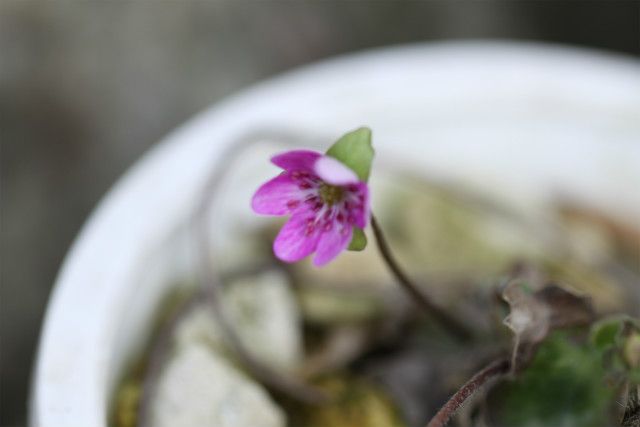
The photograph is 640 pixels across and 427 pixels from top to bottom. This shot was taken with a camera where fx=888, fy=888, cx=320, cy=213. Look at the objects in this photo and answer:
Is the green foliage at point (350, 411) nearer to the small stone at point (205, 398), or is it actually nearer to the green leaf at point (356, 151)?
the small stone at point (205, 398)

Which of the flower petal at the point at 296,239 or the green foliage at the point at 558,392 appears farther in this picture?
the green foliage at the point at 558,392

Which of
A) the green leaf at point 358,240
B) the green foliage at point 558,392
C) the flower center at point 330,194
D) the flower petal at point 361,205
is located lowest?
the green foliage at point 558,392

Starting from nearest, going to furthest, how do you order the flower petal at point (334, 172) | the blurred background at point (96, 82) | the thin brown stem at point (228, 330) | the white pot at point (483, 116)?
the flower petal at point (334, 172), the thin brown stem at point (228, 330), the white pot at point (483, 116), the blurred background at point (96, 82)

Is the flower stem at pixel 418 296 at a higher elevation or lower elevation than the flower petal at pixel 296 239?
lower

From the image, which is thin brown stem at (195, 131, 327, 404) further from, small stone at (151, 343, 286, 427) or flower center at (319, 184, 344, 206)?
flower center at (319, 184, 344, 206)

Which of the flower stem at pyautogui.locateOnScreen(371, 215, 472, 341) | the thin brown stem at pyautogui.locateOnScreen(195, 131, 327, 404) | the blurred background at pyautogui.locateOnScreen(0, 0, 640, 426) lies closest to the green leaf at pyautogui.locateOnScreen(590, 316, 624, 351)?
the flower stem at pyautogui.locateOnScreen(371, 215, 472, 341)

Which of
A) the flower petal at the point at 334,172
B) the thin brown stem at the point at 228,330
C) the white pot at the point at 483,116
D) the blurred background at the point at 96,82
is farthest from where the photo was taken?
the blurred background at the point at 96,82

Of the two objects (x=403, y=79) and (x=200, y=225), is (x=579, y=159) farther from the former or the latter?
(x=200, y=225)

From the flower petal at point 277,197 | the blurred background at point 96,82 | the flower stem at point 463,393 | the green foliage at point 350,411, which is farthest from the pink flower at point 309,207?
the blurred background at point 96,82

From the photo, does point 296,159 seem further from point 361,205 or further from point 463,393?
point 463,393
